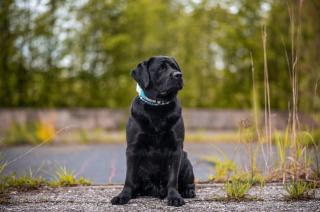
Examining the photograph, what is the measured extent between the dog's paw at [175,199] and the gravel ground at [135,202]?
0.14ft

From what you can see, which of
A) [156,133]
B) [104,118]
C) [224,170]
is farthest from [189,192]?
[104,118]

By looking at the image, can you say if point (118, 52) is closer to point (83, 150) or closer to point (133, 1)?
point (133, 1)

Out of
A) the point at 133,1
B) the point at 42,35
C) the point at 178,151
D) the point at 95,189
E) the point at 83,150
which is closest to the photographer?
the point at 178,151

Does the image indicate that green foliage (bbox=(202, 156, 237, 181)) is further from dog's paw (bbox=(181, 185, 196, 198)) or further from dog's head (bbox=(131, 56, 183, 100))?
dog's head (bbox=(131, 56, 183, 100))

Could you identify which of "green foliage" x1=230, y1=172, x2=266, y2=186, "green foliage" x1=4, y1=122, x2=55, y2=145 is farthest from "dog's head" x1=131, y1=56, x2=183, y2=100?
"green foliage" x1=4, y1=122, x2=55, y2=145

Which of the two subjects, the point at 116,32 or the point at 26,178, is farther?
the point at 116,32

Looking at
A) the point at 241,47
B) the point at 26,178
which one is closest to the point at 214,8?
the point at 241,47

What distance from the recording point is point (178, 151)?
4211 millimetres

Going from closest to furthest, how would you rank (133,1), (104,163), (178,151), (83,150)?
1. (178,151)
2. (104,163)
3. (83,150)
4. (133,1)

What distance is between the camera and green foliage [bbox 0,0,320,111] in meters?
11.7

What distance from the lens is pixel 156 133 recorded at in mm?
4156

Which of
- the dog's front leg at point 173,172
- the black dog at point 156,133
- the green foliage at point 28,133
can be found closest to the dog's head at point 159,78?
the black dog at point 156,133

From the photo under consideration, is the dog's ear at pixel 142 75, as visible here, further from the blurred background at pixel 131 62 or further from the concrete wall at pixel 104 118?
the concrete wall at pixel 104 118

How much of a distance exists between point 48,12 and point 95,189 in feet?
25.7
